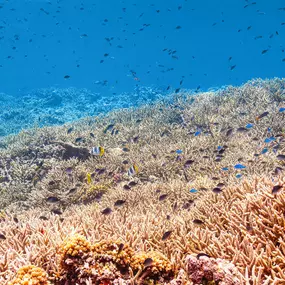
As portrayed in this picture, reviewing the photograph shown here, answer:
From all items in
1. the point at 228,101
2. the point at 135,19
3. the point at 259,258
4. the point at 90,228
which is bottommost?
the point at 259,258

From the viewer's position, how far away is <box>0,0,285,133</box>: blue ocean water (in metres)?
44.7

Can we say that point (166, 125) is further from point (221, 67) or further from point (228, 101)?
point (221, 67)

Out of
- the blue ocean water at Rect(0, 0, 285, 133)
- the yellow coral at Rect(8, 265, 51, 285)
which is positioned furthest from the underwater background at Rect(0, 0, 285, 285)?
the blue ocean water at Rect(0, 0, 285, 133)

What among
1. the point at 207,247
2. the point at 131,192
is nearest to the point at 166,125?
the point at 131,192

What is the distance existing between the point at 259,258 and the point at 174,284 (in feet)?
3.11

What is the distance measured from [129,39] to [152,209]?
488 feet

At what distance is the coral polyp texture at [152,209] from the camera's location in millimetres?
2814

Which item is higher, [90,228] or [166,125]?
[166,125]

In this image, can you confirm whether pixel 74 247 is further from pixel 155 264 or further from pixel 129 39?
pixel 129 39

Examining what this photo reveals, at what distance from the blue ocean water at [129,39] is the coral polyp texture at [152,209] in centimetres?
1179

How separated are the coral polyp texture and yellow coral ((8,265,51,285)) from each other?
1 centimetres

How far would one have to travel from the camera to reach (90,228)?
4.27 metres

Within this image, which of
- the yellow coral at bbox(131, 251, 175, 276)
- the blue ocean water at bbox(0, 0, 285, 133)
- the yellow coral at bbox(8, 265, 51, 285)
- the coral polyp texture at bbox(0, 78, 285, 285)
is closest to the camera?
the yellow coral at bbox(8, 265, 51, 285)

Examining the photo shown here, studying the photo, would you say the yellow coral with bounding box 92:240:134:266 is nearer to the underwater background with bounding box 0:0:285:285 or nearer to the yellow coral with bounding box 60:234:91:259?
the underwater background with bounding box 0:0:285:285
